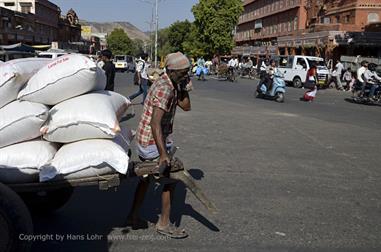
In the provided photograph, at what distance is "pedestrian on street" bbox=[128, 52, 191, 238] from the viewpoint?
3.87m

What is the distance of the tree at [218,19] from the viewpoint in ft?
192

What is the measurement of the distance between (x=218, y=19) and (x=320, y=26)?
762 inches

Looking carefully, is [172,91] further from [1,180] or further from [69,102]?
[1,180]

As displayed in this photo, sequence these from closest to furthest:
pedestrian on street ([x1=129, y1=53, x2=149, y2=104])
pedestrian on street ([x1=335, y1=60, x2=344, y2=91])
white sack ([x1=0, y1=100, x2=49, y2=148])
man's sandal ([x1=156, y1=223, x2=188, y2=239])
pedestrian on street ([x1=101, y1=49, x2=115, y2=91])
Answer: white sack ([x1=0, y1=100, x2=49, y2=148]) < man's sandal ([x1=156, y1=223, x2=188, y2=239]) < pedestrian on street ([x1=101, y1=49, x2=115, y2=91]) < pedestrian on street ([x1=129, y1=53, x2=149, y2=104]) < pedestrian on street ([x1=335, y1=60, x2=344, y2=91])

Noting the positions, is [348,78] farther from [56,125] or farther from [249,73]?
[56,125]

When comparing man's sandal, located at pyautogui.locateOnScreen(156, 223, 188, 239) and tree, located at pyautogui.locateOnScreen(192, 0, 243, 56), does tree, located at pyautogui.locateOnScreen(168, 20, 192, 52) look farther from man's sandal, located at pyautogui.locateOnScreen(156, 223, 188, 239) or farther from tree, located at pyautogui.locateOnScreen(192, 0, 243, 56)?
man's sandal, located at pyautogui.locateOnScreen(156, 223, 188, 239)

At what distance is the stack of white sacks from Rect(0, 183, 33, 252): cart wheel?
0.35 metres

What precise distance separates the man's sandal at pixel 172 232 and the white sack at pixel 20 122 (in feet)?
4.40

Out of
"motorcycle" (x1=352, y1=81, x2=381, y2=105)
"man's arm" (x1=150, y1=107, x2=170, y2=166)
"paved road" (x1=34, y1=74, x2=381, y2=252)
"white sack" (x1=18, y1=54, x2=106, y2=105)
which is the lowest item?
"paved road" (x1=34, y1=74, x2=381, y2=252)

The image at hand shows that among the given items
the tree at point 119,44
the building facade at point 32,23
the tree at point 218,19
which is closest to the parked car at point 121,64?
the building facade at point 32,23

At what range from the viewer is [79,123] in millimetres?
3758

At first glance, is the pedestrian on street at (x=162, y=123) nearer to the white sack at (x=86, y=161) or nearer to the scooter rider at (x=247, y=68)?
the white sack at (x=86, y=161)

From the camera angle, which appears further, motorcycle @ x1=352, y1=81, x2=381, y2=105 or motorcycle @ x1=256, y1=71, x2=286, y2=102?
motorcycle @ x1=352, y1=81, x2=381, y2=105

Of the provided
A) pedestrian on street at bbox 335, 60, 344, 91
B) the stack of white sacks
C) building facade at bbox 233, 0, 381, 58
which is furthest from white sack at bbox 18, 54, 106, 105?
building facade at bbox 233, 0, 381, 58
